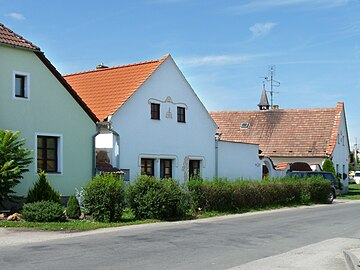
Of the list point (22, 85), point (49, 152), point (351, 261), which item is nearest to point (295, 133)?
point (49, 152)

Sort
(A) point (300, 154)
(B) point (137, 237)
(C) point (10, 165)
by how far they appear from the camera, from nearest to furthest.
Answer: (B) point (137, 237) < (C) point (10, 165) < (A) point (300, 154)

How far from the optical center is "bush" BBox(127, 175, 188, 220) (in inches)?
806

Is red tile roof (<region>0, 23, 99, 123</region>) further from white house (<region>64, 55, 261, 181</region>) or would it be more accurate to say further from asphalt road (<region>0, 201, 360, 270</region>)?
asphalt road (<region>0, 201, 360, 270</region>)

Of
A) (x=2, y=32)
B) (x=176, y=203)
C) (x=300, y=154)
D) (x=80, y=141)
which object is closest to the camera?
(x=176, y=203)

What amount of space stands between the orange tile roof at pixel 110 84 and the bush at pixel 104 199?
7.57 meters

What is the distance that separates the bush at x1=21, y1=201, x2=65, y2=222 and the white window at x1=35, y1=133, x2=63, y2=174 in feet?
14.6

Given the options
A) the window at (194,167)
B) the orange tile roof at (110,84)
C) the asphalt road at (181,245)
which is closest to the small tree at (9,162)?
the asphalt road at (181,245)

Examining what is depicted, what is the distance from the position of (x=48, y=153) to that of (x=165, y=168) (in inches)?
314

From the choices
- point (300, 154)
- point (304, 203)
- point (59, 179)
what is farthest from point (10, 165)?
point (300, 154)

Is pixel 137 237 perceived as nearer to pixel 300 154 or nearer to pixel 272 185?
pixel 272 185

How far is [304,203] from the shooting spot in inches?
1219

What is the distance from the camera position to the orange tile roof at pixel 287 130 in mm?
47281

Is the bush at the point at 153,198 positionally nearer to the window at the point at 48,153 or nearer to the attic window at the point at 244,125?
the window at the point at 48,153

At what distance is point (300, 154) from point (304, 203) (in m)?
16.3
